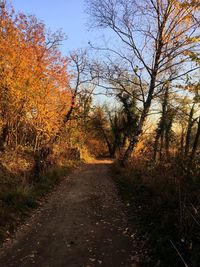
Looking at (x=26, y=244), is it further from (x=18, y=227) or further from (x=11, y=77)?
(x=11, y=77)

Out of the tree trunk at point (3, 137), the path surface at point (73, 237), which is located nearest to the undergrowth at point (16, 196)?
the path surface at point (73, 237)

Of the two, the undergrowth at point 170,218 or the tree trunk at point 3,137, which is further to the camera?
the tree trunk at point 3,137

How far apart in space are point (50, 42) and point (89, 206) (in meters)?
11.7

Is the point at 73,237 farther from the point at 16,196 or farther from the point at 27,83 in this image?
the point at 27,83

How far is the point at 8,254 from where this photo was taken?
20.6 ft

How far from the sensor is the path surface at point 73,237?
5836mm

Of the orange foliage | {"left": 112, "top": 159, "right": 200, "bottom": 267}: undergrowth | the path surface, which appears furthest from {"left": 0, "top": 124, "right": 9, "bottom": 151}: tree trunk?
{"left": 112, "top": 159, "right": 200, "bottom": 267}: undergrowth

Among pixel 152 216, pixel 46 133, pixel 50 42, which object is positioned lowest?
pixel 152 216

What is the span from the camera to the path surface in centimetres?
584

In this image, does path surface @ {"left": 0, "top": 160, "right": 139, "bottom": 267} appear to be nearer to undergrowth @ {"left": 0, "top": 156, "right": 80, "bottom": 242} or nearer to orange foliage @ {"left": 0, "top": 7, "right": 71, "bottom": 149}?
undergrowth @ {"left": 0, "top": 156, "right": 80, "bottom": 242}

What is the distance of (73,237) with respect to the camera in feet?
23.0

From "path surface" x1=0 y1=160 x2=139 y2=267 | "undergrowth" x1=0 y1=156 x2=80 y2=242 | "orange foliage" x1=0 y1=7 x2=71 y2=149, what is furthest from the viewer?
"orange foliage" x1=0 y1=7 x2=71 y2=149

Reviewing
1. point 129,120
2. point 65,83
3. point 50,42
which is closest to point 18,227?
point 65,83

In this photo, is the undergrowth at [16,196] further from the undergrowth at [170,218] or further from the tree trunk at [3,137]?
the undergrowth at [170,218]
